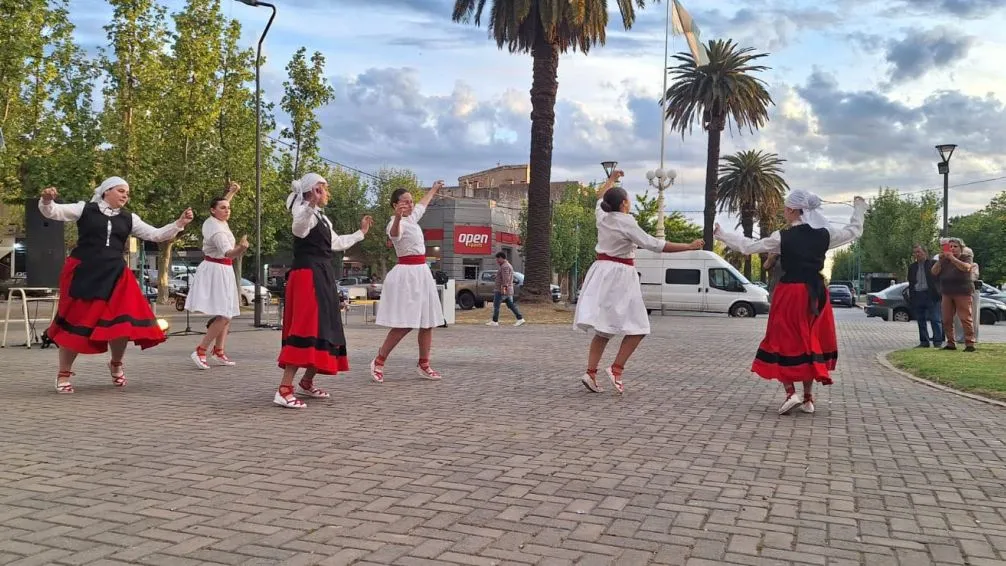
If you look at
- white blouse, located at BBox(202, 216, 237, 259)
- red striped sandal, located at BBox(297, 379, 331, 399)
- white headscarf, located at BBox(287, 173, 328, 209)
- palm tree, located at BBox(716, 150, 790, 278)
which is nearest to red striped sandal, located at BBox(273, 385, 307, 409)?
red striped sandal, located at BBox(297, 379, 331, 399)

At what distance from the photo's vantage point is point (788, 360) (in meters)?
6.71

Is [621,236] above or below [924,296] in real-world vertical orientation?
above

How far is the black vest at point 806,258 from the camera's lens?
22.4ft

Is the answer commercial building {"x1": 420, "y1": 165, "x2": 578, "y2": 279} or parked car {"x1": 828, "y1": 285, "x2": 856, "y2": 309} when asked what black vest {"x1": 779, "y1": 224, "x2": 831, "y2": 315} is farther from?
commercial building {"x1": 420, "y1": 165, "x2": 578, "y2": 279}

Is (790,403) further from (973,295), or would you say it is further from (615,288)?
(973,295)

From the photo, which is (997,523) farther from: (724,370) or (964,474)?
(724,370)

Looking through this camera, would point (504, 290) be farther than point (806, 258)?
Yes

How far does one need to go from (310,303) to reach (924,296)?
12.0 meters

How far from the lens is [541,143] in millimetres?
24328

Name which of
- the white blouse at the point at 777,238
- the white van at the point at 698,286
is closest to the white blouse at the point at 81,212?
the white blouse at the point at 777,238

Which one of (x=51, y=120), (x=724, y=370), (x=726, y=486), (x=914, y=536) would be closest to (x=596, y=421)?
(x=726, y=486)

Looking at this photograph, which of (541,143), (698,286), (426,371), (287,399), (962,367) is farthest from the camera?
(698,286)

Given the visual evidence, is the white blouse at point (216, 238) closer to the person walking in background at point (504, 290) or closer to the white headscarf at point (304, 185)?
the white headscarf at point (304, 185)

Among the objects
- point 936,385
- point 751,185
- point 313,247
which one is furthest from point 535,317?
point 751,185
